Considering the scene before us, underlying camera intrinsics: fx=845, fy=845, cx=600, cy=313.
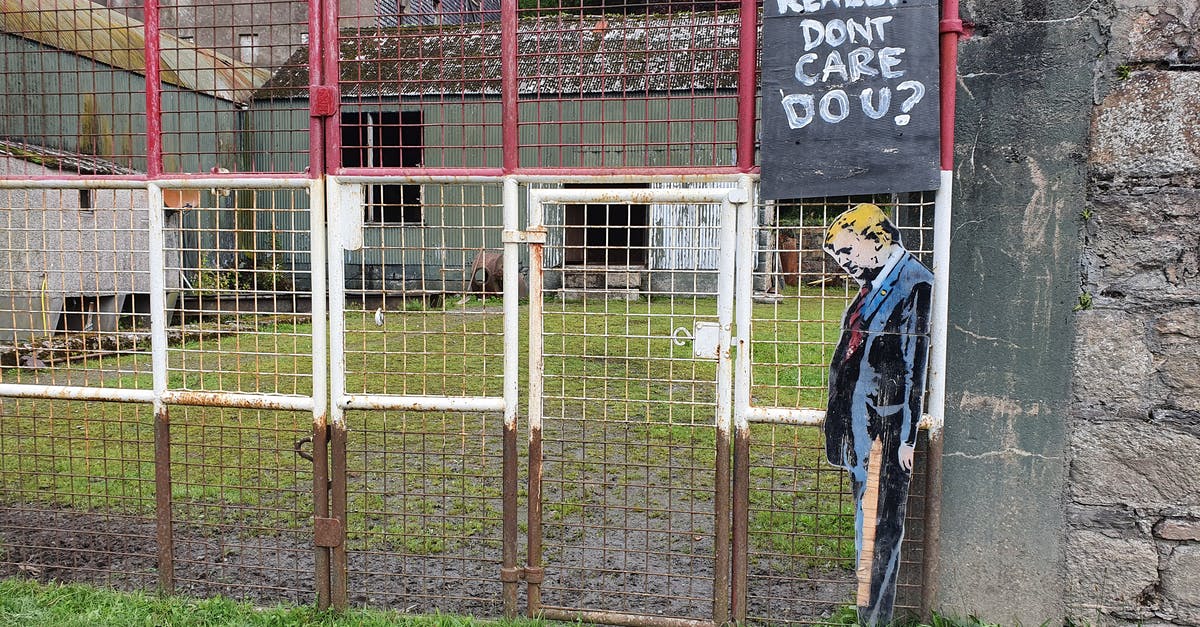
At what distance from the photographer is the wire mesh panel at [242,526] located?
4.03 metres

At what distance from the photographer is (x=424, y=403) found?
3.74 m

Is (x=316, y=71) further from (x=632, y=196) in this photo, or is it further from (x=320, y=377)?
(x=632, y=196)

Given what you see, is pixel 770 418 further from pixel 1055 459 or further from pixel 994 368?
pixel 1055 459

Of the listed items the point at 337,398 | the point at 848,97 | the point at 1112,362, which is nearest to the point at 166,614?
the point at 337,398

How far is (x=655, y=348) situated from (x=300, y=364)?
14.4ft

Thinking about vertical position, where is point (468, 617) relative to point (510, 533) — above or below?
below

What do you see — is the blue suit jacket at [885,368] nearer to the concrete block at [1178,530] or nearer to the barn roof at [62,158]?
the concrete block at [1178,530]

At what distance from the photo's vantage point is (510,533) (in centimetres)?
378

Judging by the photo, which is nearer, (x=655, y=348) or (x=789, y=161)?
(x=789, y=161)

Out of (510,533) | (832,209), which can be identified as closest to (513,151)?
(832,209)

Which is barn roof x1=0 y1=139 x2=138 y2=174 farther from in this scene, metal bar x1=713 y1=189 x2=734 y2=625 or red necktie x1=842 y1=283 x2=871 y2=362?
red necktie x1=842 y1=283 x2=871 y2=362

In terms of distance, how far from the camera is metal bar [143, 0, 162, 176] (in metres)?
3.84

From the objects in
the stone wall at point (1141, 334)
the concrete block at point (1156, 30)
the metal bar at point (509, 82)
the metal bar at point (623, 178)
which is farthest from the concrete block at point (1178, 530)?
the metal bar at point (509, 82)

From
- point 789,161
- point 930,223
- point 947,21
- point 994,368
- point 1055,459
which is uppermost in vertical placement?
point 947,21
